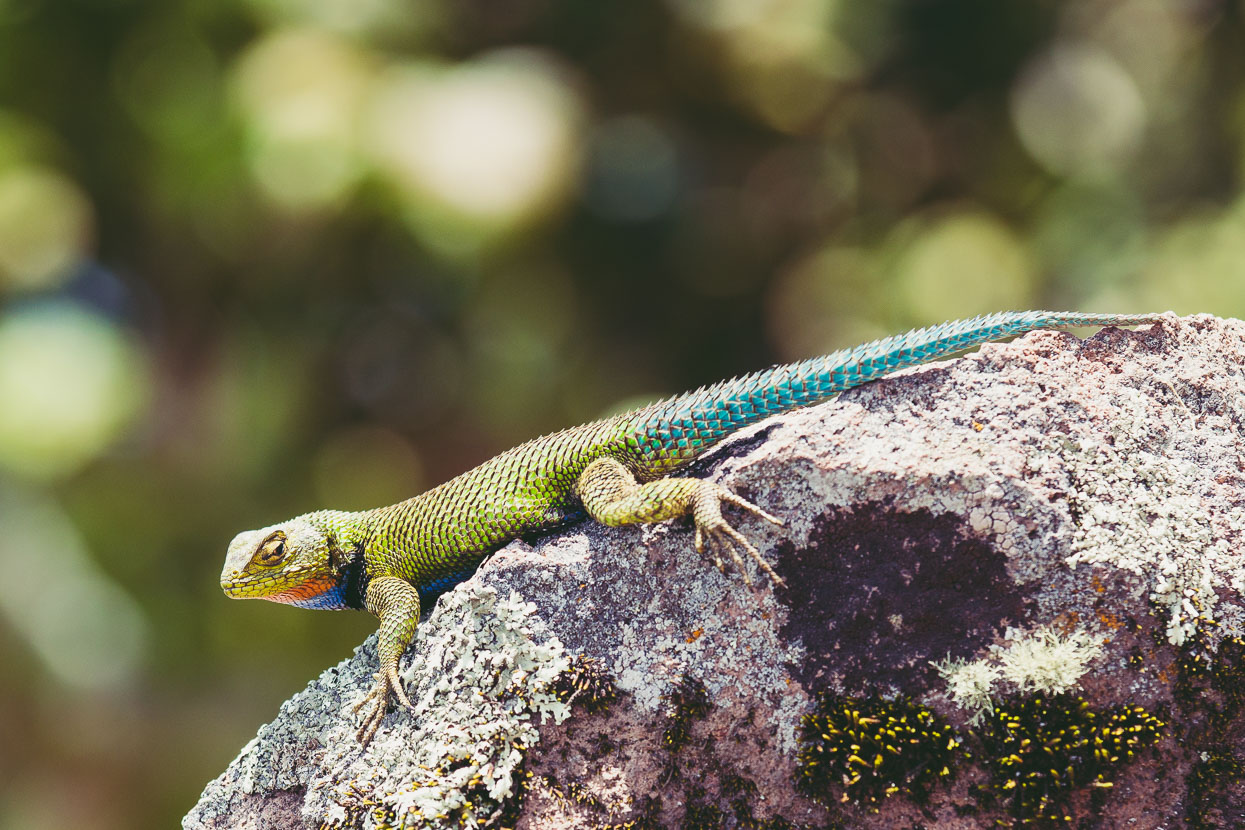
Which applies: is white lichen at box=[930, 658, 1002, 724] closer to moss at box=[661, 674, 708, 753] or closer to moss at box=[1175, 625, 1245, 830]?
moss at box=[1175, 625, 1245, 830]

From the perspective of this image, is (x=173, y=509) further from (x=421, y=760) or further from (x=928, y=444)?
(x=928, y=444)

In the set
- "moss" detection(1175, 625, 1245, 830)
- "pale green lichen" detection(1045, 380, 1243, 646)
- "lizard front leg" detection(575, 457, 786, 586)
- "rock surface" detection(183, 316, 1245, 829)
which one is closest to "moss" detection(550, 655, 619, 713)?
"rock surface" detection(183, 316, 1245, 829)

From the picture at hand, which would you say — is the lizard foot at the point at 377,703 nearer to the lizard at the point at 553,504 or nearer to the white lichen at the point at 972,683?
the lizard at the point at 553,504

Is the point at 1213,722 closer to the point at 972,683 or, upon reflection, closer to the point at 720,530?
the point at 972,683

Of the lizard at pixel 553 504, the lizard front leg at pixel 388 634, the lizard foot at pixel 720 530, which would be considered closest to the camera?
the lizard foot at pixel 720 530

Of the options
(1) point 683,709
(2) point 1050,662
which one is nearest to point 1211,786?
(2) point 1050,662

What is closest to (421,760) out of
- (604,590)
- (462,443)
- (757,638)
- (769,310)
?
(604,590)

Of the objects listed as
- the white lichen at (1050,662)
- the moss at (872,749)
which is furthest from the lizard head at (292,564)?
the white lichen at (1050,662)
